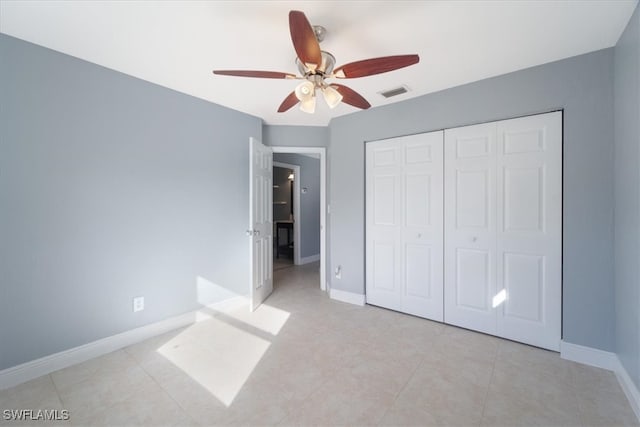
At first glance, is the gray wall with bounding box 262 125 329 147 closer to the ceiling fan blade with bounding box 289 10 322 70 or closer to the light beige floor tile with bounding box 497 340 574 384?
the ceiling fan blade with bounding box 289 10 322 70

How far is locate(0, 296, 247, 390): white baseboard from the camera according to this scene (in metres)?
1.86

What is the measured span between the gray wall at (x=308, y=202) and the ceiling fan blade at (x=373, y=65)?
389 centimetres

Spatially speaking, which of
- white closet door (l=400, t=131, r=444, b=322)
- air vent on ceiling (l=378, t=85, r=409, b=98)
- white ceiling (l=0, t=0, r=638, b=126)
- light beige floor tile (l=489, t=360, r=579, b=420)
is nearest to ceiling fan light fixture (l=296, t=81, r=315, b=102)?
white ceiling (l=0, t=0, r=638, b=126)

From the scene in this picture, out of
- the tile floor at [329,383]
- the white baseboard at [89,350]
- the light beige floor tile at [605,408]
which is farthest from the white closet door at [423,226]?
the white baseboard at [89,350]

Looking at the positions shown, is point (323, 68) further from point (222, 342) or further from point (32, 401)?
point (32, 401)

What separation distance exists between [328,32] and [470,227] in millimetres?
2102

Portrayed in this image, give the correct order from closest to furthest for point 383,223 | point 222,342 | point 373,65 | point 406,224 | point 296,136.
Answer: point 373,65
point 222,342
point 406,224
point 383,223
point 296,136

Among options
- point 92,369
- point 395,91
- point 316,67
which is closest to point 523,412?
point 316,67

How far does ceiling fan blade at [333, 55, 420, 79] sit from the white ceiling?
0.34m

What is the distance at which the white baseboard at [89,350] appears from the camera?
1860 millimetres

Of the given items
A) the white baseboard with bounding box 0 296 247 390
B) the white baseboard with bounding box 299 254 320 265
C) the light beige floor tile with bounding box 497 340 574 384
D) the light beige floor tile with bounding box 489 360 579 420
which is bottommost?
the light beige floor tile with bounding box 489 360 579 420

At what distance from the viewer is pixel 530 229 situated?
2.32m

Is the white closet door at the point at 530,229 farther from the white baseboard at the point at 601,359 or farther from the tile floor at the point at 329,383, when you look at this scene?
the tile floor at the point at 329,383

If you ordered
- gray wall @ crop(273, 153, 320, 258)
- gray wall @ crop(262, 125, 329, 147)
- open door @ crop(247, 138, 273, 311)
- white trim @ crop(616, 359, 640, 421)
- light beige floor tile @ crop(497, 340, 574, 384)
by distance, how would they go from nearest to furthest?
white trim @ crop(616, 359, 640, 421) < light beige floor tile @ crop(497, 340, 574, 384) < open door @ crop(247, 138, 273, 311) < gray wall @ crop(262, 125, 329, 147) < gray wall @ crop(273, 153, 320, 258)
